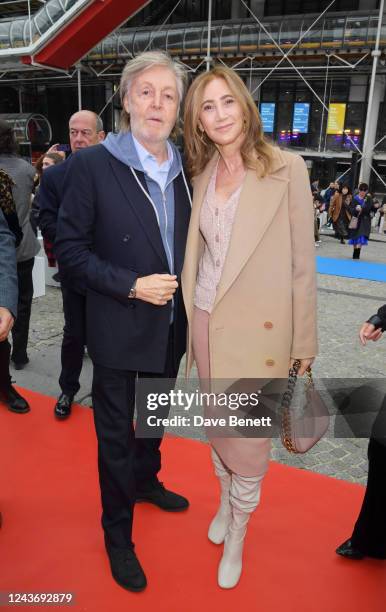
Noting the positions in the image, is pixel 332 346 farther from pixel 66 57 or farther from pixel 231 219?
pixel 66 57

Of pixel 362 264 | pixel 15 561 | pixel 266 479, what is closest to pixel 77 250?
pixel 15 561

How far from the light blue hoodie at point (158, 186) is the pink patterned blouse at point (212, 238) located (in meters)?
0.13

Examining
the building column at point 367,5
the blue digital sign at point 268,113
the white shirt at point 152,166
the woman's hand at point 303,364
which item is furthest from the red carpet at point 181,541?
the building column at point 367,5

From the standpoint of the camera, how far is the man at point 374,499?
1864 millimetres

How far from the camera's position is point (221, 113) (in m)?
1.70

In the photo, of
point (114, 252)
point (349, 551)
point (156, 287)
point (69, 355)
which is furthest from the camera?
point (69, 355)

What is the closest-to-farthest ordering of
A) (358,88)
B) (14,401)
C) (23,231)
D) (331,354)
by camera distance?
(14,401) < (23,231) < (331,354) < (358,88)

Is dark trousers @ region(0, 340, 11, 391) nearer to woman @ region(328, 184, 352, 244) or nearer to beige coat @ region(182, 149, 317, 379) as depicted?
beige coat @ region(182, 149, 317, 379)

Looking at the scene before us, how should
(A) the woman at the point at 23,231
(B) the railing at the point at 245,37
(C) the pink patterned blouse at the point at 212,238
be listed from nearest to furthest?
(C) the pink patterned blouse at the point at 212,238 → (A) the woman at the point at 23,231 → (B) the railing at the point at 245,37

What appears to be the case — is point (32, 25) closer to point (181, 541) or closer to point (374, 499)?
point (181, 541)

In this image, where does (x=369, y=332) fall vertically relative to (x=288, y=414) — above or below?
above

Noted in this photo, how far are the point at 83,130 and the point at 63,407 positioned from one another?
199cm

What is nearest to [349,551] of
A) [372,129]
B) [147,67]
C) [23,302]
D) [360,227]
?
[147,67]

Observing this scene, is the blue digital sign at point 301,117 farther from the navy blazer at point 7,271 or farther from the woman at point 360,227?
the navy blazer at point 7,271
